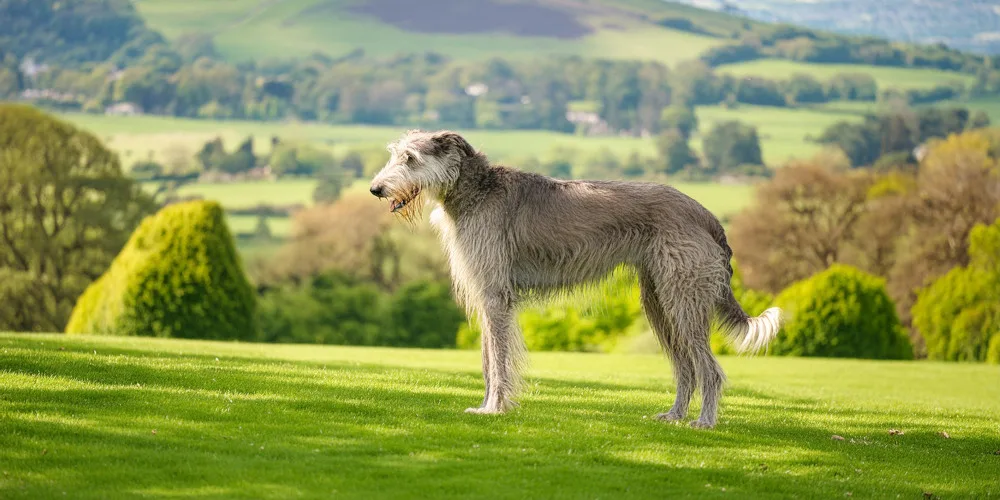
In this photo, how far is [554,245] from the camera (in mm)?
11094

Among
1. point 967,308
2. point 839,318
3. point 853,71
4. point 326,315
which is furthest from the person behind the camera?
point 853,71

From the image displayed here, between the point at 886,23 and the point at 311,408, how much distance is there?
139m

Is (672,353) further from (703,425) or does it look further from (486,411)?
(486,411)

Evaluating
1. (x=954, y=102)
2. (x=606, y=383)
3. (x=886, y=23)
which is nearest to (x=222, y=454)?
(x=606, y=383)

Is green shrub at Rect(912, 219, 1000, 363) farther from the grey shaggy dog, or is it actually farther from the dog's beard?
the dog's beard

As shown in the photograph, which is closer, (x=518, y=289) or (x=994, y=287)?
(x=518, y=289)

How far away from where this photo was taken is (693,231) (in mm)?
10922

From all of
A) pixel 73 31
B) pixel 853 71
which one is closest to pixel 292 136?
pixel 73 31

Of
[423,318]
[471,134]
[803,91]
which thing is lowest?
[423,318]

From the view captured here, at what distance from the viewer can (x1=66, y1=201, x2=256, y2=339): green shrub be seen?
1257 inches

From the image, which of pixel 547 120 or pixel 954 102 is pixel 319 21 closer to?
pixel 547 120

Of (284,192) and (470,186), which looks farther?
(284,192)

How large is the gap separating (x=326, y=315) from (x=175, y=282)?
87.3ft

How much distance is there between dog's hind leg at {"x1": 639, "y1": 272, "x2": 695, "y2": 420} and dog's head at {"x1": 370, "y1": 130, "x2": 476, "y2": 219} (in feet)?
7.49
